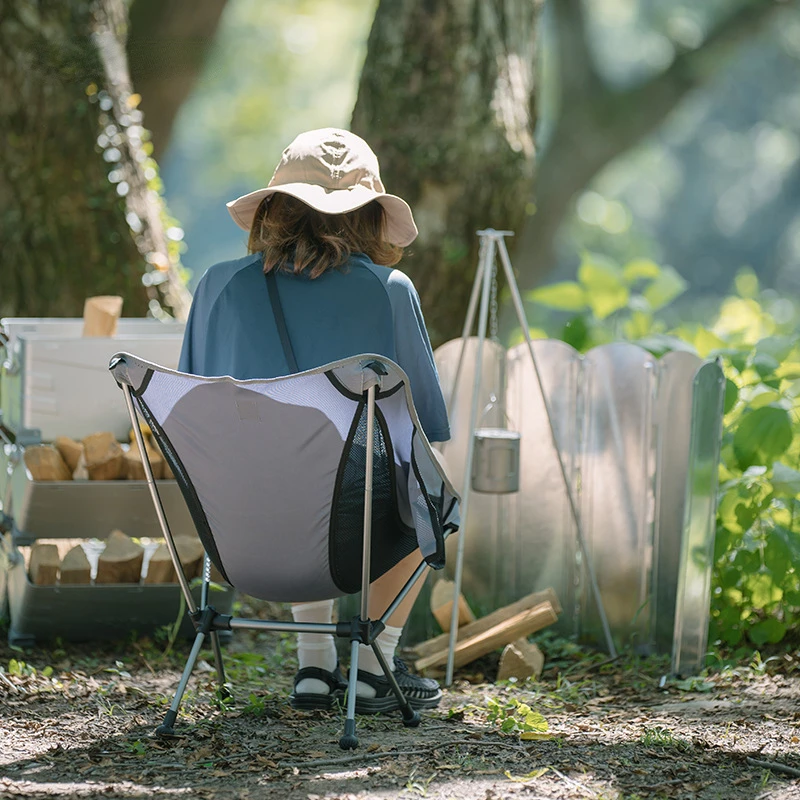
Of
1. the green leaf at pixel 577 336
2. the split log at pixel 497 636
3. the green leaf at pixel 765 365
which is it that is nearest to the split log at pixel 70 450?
the split log at pixel 497 636

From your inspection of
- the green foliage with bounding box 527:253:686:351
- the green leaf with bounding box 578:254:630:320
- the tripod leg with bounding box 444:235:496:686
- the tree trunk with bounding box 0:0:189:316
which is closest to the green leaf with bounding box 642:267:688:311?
the green foliage with bounding box 527:253:686:351

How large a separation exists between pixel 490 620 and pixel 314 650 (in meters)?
0.81

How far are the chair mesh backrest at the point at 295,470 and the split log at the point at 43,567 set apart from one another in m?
1.01

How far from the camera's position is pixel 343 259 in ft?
8.91

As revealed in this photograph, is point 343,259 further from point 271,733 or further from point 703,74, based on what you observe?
point 703,74

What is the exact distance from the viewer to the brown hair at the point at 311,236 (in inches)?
107

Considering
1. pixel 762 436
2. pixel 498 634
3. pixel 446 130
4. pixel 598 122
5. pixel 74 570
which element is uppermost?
pixel 598 122

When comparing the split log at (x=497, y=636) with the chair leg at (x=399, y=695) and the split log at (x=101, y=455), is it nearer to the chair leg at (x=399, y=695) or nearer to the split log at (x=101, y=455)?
the chair leg at (x=399, y=695)

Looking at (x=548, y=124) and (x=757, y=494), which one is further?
(x=548, y=124)

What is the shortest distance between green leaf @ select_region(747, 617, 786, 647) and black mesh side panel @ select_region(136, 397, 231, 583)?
180 cm

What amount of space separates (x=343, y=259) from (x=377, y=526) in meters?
0.67

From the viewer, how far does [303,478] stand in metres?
2.46

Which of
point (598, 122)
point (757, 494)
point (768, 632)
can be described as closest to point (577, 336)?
point (757, 494)

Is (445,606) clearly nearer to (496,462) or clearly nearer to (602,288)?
(496,462)
